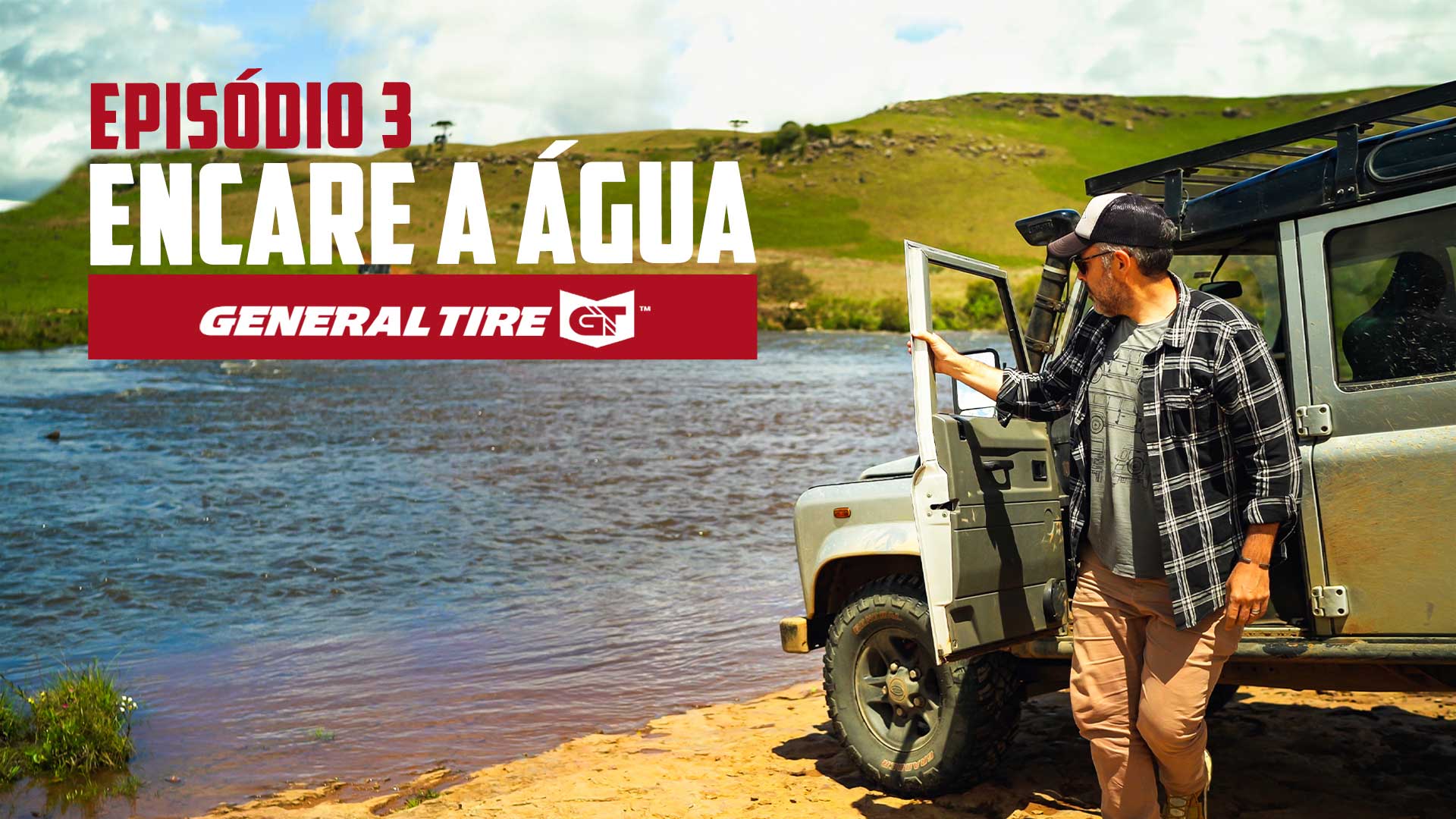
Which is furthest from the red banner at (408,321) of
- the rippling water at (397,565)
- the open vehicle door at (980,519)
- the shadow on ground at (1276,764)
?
the open vehicle door at (980,519)

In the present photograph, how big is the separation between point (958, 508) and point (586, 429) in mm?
17562

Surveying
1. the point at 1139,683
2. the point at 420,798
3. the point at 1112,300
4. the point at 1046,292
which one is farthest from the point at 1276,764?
the point at 420,798

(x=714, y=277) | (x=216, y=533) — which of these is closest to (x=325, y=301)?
(x=714, y=277)

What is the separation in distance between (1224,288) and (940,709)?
2.07 meters

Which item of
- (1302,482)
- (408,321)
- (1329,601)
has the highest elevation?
(408,321)

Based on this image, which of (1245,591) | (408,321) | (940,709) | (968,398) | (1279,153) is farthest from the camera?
(408,321)

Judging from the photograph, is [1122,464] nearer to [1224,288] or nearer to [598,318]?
[1224,288]

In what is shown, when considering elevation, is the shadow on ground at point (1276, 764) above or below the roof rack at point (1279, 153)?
below

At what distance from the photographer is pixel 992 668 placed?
5.23 metres

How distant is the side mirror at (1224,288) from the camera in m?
5.41

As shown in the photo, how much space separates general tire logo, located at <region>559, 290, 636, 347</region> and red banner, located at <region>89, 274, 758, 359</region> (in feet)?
0.23

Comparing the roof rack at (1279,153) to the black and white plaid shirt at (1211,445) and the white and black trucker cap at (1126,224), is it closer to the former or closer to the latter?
the white and black trucker cap at (1126,224)

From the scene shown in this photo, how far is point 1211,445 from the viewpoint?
368 cm

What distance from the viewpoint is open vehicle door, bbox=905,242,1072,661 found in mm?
4473
